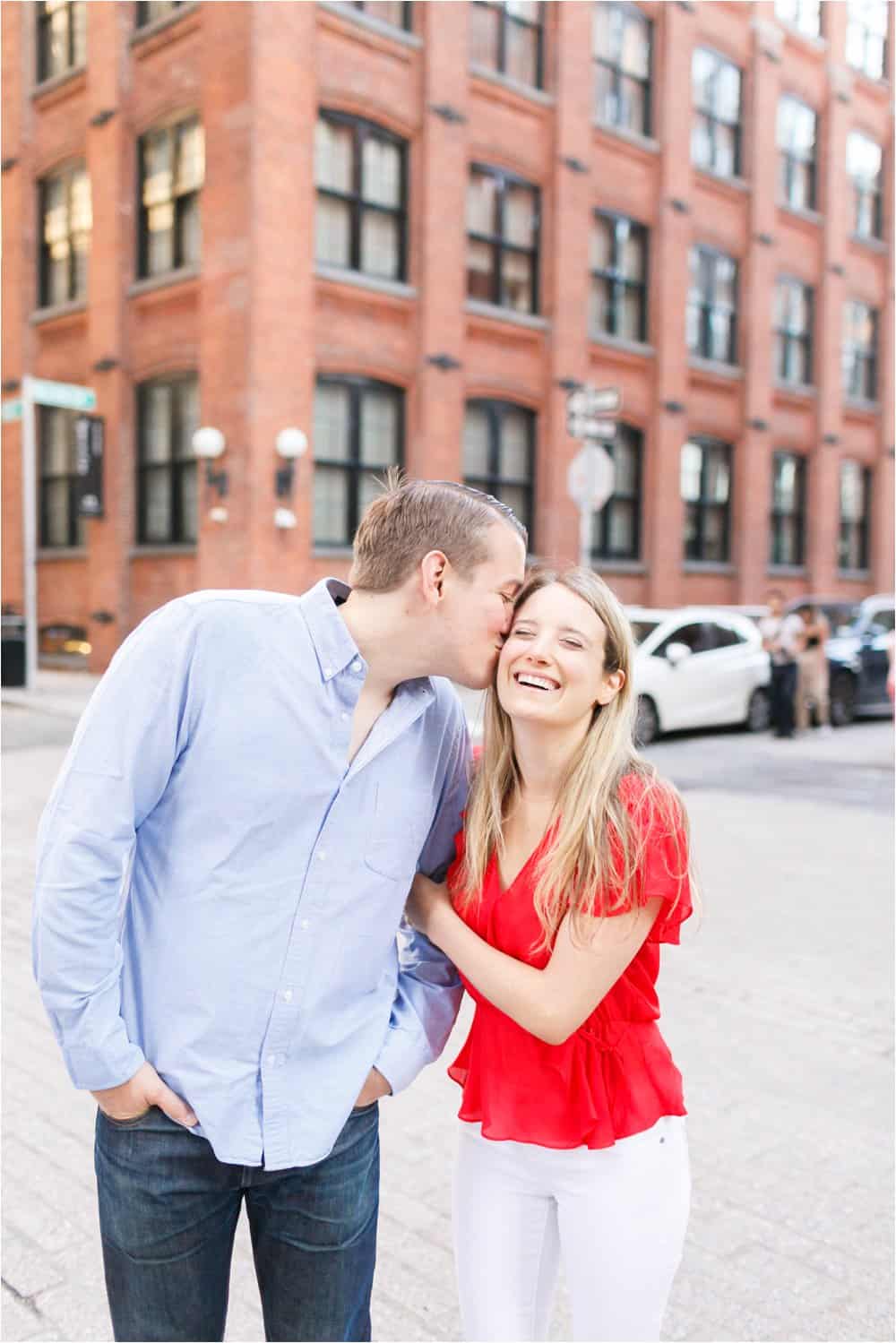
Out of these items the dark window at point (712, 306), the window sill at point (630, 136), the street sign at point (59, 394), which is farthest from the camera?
the dark window at point (712, 306)

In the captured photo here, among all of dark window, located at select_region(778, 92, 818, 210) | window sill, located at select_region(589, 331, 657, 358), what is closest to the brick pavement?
window sill, located at select_region(589, 331, 657, 358)

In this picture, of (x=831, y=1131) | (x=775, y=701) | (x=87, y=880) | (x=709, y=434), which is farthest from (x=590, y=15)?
(x=87, y=880)

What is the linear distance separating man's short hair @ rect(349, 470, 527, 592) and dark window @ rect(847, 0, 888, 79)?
98.9ft

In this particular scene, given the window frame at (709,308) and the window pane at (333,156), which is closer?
the window pane at (333,156)

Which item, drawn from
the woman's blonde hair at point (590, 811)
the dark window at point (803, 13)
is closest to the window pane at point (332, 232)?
the dark window at point (803, 13)

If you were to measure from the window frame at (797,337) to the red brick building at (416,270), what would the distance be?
0.12 meters

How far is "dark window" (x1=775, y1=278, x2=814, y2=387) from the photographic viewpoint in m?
26.6

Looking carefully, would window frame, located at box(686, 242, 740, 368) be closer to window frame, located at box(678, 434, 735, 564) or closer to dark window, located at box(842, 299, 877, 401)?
window frame, located at box(678, 434, 735, 564)

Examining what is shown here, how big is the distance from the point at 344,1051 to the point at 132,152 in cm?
1985

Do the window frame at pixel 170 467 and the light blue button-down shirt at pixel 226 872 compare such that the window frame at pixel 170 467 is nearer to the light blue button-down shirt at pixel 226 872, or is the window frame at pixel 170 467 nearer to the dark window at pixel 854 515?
the dark window at pixel 854 515

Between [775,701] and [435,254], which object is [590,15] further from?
[775,701]

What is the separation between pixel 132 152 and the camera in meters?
19.0

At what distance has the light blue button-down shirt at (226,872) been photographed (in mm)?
1809

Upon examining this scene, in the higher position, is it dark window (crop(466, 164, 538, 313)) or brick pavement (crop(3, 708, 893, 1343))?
dark window (crop(466, 164, 538, 313))
